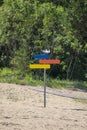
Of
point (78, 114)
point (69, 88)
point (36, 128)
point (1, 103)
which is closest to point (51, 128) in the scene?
point (36, 128)

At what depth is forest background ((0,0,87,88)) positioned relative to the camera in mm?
21641

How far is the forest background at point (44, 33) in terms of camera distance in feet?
71.0

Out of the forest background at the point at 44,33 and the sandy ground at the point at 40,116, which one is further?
the forest background at the point at 44,33

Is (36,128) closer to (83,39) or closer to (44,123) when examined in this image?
(44,123)

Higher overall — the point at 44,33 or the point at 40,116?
the point at 44,33

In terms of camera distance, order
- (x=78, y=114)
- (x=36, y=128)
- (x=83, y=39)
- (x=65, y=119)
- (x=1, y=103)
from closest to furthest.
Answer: (x=36, y=128) → (x=65, y=119) → (x=78, y=114) → (x=1, y=103) → (x=83, y=39)

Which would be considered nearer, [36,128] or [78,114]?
[36,128]

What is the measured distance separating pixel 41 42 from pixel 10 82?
4.31 m

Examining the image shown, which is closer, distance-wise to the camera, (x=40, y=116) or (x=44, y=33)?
(x=40, y=116)

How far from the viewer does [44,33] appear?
22328 mm

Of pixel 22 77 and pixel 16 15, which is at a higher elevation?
pixel 16 15

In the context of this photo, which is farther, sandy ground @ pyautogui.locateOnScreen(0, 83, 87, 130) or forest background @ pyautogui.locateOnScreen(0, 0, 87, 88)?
forest background @ pyautogui.locateOnScreen(0, 0, 87, 88)

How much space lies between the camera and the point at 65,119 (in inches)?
405

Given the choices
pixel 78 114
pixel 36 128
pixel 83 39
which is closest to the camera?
pixel 36 128
